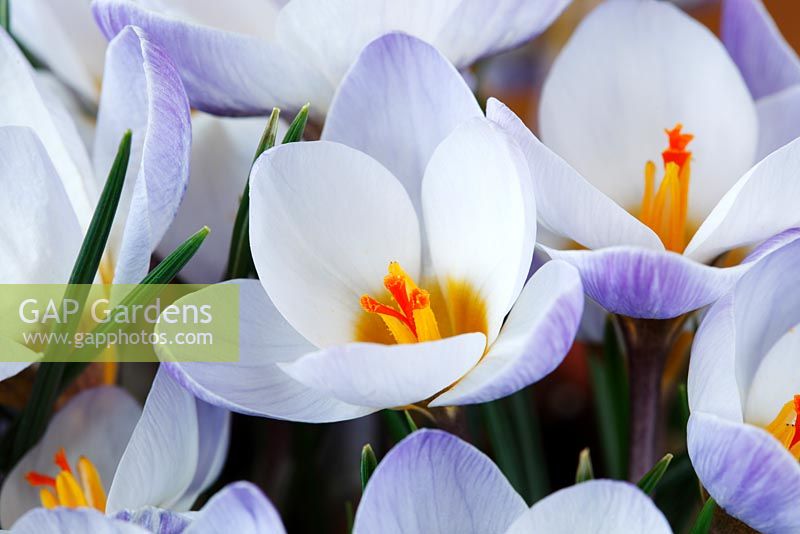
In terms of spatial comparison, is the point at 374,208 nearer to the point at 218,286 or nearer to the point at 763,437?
A: the point at 218,286

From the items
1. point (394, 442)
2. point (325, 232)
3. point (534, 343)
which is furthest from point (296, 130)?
point (394, 442)

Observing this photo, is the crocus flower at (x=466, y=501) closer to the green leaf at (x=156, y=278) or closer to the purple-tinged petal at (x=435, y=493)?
Result: the purple-tinged petal at (x=435, y=493)

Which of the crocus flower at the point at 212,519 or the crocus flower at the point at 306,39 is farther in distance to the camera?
the crocus flower at the point at 306,39

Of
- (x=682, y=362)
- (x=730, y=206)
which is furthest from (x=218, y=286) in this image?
(x=682, y=362)

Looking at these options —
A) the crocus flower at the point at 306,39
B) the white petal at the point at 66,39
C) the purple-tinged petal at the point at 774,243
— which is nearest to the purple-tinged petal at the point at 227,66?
the crocus flower at the point at 306,39

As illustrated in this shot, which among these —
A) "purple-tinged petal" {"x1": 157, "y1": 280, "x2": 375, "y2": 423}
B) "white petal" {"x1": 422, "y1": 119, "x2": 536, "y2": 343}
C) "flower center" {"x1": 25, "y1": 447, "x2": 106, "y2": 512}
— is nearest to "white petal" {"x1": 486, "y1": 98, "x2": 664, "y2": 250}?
"white petal" {"x1": 422, "y1": 119, "x2": 536, "y2": 343}

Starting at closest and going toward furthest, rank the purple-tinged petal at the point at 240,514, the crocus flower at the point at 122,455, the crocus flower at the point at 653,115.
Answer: the purple-tinged petal at the point at 240,514 < the crocus flower at the point at 122,455 < the crocus flower at the point at 653,115

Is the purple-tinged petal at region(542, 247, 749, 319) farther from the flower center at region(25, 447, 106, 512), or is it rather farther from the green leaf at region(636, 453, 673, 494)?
the flower center at region(25, 447, 106, 512)
